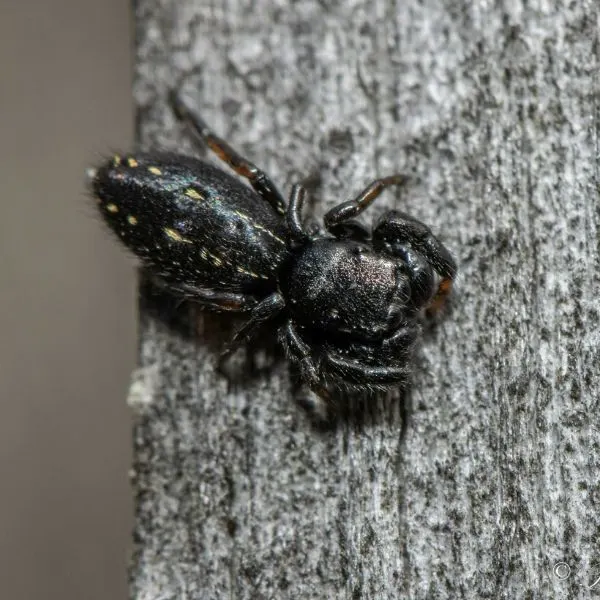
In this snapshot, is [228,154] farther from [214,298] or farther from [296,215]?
[214,298]

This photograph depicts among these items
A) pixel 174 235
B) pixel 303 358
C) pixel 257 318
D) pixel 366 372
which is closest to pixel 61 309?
pixel 174 235

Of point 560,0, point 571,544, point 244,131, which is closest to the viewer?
point 571,544

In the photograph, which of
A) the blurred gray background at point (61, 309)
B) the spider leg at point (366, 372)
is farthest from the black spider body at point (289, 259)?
the blurred gray background at point (61, 309)

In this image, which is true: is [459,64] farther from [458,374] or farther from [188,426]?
[188,426]

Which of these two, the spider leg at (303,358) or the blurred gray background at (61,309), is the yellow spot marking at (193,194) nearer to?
the spider leg at (303,358)

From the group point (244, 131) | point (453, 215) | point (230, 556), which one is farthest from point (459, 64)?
point (230, 556)

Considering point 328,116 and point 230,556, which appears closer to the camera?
point 230,556
